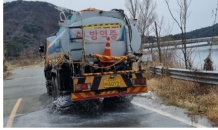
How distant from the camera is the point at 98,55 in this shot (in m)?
7.80

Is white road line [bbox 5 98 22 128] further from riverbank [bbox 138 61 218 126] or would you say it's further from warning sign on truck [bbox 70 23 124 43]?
riverbank [bbox 138 61 218 126]

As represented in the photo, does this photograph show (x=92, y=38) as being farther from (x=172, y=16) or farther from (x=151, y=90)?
(x=172, y=16)

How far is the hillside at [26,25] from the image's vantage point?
86.8 meters

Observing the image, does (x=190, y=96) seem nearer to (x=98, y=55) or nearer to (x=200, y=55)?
(x=200, y=55)

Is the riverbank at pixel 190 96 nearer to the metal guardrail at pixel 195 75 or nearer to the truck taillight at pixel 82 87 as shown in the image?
the metal guardrail at pixel 195 75

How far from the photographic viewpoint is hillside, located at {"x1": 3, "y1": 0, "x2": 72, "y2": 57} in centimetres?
8675

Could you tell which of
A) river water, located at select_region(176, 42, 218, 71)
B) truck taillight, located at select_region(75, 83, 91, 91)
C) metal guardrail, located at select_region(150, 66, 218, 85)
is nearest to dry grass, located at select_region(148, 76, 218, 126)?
metal guardrail, located at select_region(150, 66, 218, 85)

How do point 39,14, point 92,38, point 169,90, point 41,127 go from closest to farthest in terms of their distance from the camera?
point 41,127 < point 92,38 < point 169,90 < point 39,14

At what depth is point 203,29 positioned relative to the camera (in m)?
10.1

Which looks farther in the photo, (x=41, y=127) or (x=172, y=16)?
(x=172, y=16)

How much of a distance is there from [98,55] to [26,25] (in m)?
103

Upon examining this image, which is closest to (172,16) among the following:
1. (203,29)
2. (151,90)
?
(203,29)

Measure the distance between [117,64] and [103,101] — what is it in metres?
1.52

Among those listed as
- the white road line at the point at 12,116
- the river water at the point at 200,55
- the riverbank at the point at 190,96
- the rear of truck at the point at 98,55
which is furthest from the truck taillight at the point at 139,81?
the white road line at the point at 12,116
